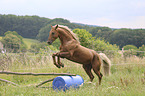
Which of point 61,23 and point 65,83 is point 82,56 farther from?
point 61,23

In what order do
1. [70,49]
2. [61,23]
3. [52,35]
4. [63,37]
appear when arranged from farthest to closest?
[61,23], [63,37], [70,49], [52,35]

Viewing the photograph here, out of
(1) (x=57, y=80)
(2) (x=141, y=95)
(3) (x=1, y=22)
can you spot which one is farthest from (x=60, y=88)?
(3) (x=1, y=22)

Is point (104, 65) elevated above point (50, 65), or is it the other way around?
point (104, 65)

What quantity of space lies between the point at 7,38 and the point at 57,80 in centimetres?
3270

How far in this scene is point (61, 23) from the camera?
169 ft

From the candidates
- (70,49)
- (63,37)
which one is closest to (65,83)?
(70,49)

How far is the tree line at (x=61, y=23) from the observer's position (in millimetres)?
37250

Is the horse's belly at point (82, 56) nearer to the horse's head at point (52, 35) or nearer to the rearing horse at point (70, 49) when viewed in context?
the rearing horse at point (70, 49)

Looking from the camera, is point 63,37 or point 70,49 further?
point 63,37

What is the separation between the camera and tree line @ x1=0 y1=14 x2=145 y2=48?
122 feet

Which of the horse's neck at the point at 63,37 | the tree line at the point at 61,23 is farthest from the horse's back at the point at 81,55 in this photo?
the tree line at the point at 61,23

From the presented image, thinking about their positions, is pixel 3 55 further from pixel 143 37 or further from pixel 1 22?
pixel 1 22

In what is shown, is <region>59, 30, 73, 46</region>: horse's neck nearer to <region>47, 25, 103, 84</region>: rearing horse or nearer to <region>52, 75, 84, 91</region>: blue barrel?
<region>47, 25, 103, 84</region>: rearing horse

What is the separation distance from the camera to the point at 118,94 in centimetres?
448
